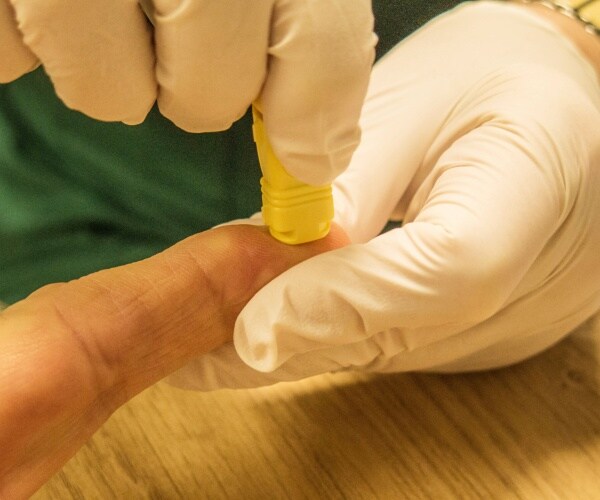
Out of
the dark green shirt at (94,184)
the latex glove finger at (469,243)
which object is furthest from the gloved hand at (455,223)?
the dark green shirt at (94,184)

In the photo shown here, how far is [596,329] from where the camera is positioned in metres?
0.56

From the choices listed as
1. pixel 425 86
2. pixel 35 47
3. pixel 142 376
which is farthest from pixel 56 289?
pixel 425 86

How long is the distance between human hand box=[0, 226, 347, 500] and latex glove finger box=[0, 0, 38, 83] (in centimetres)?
15

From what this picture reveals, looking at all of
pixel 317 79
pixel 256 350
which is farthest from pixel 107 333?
pixel 317 79

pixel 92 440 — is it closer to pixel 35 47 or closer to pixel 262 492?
pixel 262 492

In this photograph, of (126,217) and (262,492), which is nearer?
(262,492)

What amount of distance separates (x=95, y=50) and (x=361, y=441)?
1.03 feet

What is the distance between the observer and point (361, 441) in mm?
478

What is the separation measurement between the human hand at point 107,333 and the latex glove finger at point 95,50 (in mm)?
136

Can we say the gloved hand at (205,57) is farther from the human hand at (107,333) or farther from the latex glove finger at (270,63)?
the human hand at (107,333)

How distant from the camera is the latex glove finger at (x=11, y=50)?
0.84 feet

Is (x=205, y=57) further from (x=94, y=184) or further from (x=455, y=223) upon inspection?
(x=94, y=184)

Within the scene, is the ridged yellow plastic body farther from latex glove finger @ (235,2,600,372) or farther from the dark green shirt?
the dark green shirt

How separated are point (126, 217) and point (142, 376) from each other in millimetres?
198
